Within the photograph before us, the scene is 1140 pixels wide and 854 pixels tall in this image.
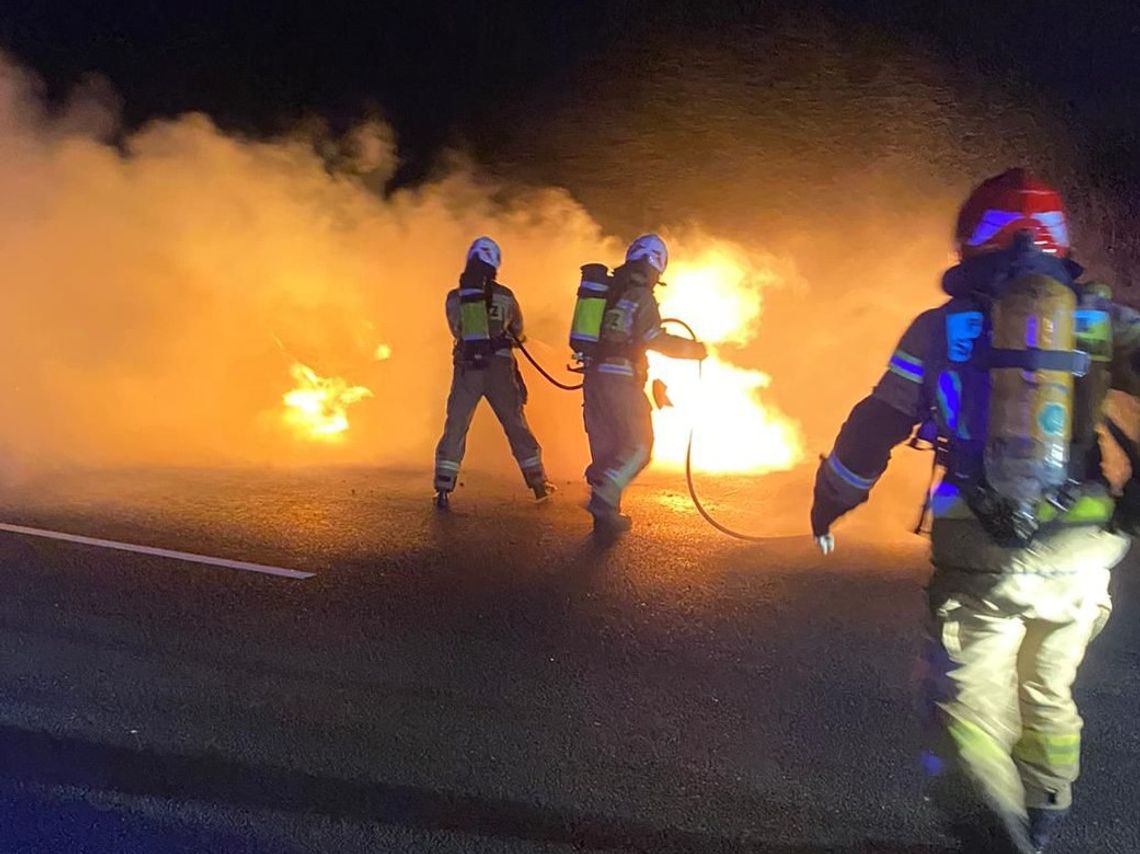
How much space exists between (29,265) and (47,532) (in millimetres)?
4840

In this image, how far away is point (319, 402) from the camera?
988 cm

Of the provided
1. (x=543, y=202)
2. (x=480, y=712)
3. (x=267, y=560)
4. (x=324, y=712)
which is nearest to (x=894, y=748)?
(x=480, y=712)

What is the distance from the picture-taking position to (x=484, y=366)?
718 centimetres

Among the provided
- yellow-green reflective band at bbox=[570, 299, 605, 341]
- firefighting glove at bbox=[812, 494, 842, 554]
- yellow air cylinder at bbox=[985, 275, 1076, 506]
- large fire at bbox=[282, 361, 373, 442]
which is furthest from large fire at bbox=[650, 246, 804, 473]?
yellow air cylinder at bbox=[985, 275, 1076, 506]

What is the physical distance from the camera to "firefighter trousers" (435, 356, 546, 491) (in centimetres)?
722

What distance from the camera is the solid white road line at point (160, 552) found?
5539 millimetres

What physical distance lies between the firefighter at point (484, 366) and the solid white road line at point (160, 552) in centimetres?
175

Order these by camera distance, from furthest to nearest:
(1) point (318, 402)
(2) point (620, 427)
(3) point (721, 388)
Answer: (1) point (318, 402) < (3) point (721, 388) < (2) point (620, 427)

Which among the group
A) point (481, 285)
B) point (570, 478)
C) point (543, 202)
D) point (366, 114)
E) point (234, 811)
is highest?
point (366, 114)

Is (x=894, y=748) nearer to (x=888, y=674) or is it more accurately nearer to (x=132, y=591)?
(x=888, y=674)

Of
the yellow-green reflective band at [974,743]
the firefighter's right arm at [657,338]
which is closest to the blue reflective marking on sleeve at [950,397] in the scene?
the yellow-green reflective band at [974,743]

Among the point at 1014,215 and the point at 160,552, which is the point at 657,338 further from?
the point at 1014,215

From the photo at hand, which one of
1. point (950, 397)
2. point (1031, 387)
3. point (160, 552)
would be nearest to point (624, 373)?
point (160, 552)

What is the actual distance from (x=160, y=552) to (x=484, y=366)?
2516 mm
